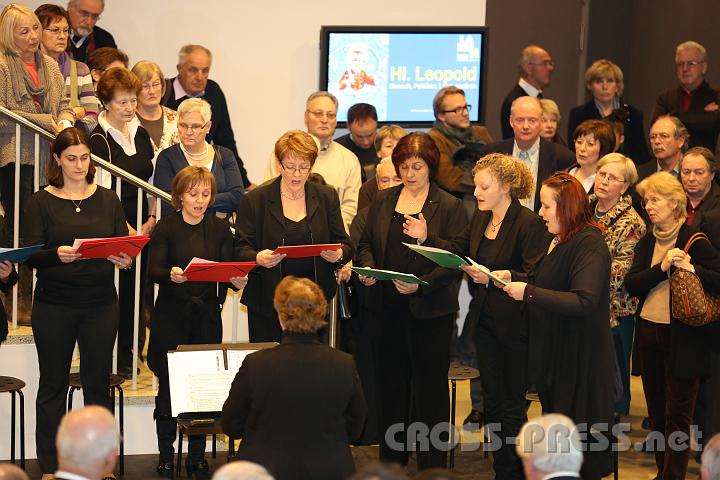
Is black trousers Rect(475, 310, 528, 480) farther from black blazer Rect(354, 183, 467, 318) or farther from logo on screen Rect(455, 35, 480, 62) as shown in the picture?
logo on screen Rect(455, 35, 480, 62)

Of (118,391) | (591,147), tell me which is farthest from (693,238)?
(118,391)

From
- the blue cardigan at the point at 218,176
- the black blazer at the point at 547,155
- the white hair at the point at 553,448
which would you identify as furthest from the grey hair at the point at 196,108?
the white hair at the point at 553,448

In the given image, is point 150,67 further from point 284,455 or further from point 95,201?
point 284,455

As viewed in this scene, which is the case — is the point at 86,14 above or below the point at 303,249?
above

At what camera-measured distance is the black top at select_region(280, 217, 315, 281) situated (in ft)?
20.3

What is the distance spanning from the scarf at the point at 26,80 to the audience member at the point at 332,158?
59.6 inches

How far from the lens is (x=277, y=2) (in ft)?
32.0

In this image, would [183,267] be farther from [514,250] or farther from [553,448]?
[553,448]

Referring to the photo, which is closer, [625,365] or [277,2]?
[625,365]

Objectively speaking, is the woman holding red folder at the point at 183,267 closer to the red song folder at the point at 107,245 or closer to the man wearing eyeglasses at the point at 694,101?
the red song folder at the point at 107,245

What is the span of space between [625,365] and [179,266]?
123 inches

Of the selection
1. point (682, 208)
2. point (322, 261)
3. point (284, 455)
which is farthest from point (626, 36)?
point (284, 455)

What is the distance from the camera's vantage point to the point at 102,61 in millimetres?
7840

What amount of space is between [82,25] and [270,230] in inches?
121
